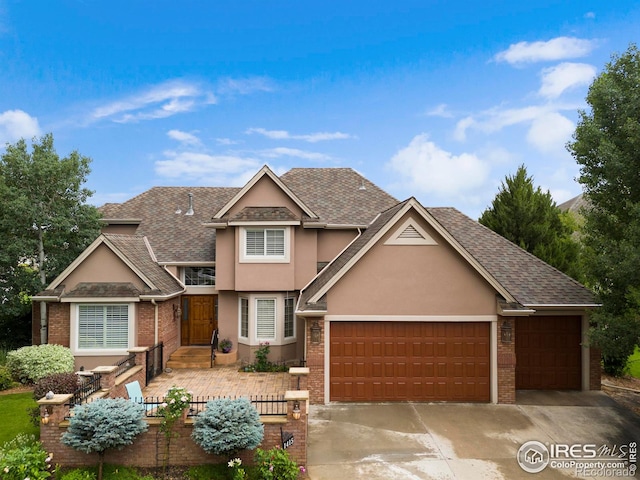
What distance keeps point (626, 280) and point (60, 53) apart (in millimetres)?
27006

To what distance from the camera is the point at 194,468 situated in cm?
775

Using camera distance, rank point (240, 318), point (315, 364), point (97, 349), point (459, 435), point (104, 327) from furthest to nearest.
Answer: point (240, 318), point (104, 327), point (97, 349), point (315, 364), point (459, 435)

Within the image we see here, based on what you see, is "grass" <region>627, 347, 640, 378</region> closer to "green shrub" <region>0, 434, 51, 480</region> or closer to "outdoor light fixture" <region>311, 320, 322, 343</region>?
"outdoor light fixture" <region>311, 320, 322, 343</region>

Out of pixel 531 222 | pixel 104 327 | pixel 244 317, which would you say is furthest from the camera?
pixel 531 222

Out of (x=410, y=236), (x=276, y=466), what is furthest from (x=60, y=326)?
(x=410, y=236)

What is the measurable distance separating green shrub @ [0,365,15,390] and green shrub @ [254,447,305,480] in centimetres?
1069

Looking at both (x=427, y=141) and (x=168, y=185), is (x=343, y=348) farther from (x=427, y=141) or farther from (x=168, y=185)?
(x=427, y=141)

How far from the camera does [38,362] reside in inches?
500

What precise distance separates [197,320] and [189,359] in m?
2.32

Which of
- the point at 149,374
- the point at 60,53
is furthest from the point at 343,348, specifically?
the point at 60,53

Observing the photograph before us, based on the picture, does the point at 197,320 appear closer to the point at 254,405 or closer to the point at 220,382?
the point at 220,382

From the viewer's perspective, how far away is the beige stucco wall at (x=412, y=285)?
11.6 meters

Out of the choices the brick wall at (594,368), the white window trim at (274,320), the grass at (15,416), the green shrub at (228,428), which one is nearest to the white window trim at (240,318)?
A: the white window trim at (274,320)

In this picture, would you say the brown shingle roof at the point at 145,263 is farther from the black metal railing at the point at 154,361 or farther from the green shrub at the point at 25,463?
the green shrub at the point at 25,463
